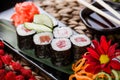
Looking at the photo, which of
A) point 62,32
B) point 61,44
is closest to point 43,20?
point 62,32

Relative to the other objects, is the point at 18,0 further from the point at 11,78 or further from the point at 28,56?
the point at 11,78

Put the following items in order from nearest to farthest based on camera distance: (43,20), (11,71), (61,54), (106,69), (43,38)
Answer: (106,69)
(11,71)
(61,54)
(43,38)
(43,20)

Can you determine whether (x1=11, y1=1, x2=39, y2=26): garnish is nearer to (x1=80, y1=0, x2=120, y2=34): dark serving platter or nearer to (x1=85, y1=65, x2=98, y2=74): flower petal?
(x1=80, y1=0, x2=120, y2=34): dark serving platter

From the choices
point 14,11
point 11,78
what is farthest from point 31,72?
point 14,11

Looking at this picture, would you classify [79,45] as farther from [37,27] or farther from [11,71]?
[11,71]

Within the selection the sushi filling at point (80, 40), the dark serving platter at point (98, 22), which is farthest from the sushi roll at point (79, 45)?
the dark serving platter at point (98, 22)

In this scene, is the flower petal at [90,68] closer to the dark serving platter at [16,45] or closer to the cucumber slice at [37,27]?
the dark serving platter at [16,45]
